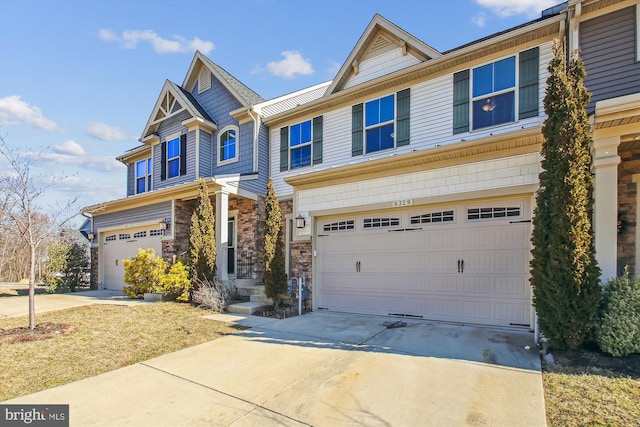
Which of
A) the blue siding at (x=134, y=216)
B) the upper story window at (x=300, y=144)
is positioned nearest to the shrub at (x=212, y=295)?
the blue siding at (x=134, y=216)

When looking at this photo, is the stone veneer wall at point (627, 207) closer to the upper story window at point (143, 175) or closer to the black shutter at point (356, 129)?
the black shutter at point (356, 129)

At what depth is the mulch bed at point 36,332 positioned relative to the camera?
237 inches

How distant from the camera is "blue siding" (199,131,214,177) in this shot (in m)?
13.1

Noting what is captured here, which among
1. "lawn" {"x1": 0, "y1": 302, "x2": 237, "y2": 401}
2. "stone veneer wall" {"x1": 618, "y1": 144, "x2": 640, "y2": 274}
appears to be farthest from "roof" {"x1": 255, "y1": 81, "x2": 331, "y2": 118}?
"stone veneer wall" {"x1": 618, "y1": 144, "x2": 640, "y2": 274}

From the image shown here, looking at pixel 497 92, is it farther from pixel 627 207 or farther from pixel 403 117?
pixel 627 207

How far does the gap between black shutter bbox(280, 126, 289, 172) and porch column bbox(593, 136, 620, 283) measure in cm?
842

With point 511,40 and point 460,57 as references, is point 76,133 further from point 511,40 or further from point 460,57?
point 511,40

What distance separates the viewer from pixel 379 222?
329 inches

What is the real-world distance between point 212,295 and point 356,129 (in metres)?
6.39

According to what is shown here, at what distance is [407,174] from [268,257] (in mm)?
4252

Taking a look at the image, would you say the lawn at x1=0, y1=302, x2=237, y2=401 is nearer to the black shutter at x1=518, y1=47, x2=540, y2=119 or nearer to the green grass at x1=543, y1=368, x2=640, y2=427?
the green grass at x1=543, y1=368, x2=640, y2=427

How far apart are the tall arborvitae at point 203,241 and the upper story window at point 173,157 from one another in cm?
409

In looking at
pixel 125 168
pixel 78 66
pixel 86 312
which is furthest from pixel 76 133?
pixel 86 312

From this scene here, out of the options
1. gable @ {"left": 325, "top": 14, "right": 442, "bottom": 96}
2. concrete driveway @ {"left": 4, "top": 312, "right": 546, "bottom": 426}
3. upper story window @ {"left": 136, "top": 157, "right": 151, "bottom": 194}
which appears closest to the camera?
concrete driveway @ {"left": 4, "top": 312, "right": 546, "bottom": 426}
